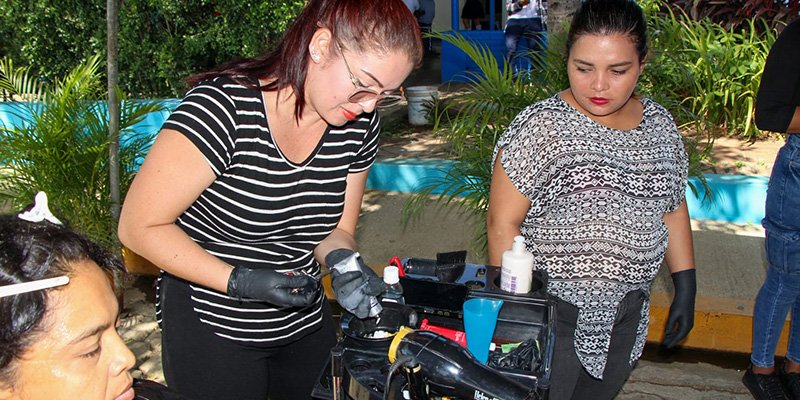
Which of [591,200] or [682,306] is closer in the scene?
[591,200]

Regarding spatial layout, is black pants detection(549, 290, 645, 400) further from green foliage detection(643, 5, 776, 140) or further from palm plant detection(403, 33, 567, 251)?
green foliage detection(643, 5, 776, 140)

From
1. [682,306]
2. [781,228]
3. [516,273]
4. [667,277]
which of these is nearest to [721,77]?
[667,277]

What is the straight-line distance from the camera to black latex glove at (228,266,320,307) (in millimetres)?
1708

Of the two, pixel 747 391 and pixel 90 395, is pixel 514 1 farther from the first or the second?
pixel 90 395

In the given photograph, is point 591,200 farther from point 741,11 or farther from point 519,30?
point 519,30

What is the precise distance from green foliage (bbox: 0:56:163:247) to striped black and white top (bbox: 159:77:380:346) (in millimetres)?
2176

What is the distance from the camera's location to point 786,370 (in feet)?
10.2

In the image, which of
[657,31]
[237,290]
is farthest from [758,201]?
[237,290]

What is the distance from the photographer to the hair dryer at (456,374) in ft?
4.40

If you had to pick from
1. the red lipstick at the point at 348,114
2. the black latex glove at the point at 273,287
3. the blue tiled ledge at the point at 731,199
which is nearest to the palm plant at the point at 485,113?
the blue tiled ledge at the point at 731,199

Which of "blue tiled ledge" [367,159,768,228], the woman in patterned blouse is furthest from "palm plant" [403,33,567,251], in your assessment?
the woman in patterned blouse

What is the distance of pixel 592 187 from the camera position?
6.75ft

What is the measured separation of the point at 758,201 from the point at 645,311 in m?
2.84

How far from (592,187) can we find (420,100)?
506cm
